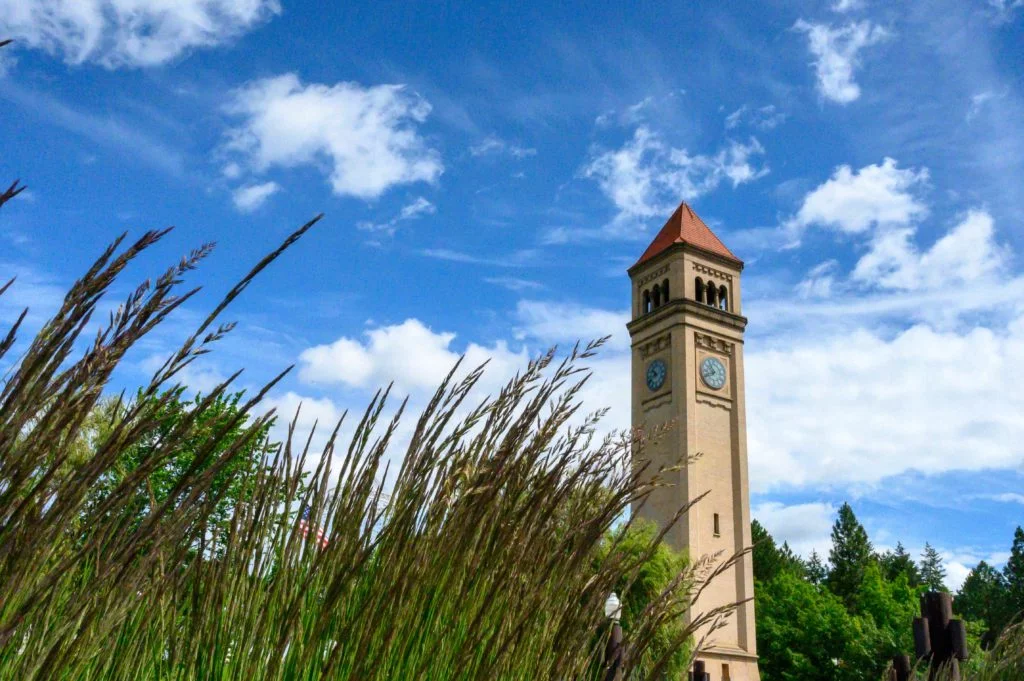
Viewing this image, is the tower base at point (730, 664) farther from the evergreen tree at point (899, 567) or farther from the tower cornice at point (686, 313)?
the evergreen tree at point (899, 567)

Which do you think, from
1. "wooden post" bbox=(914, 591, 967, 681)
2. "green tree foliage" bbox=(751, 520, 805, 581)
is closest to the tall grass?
"wooden post" bbox=(914, 591, 967, 681)

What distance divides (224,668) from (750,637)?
29.5 m

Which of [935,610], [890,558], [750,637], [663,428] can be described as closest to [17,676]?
[663,428]

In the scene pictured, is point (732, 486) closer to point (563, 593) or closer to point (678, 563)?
point (678, 563)

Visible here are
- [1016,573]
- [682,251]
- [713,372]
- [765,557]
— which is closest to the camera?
[713,372]

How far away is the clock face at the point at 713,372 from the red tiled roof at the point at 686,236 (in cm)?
415

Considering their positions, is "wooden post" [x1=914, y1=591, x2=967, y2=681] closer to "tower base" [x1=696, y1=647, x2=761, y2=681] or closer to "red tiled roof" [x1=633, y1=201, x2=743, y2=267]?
"tower base" [x1=696, y1=647, x2=761, y2=681]

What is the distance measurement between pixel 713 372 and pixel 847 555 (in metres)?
24.3

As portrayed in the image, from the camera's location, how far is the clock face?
103ft

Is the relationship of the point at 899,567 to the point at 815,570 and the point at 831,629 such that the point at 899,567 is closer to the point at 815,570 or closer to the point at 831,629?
the point at 815,570

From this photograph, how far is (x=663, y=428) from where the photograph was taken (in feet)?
8.52

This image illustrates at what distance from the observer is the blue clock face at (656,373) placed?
3169cm

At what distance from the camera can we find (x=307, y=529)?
175 centimetres

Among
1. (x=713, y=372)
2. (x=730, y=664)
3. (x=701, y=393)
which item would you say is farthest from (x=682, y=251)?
(x=730, y=664)
